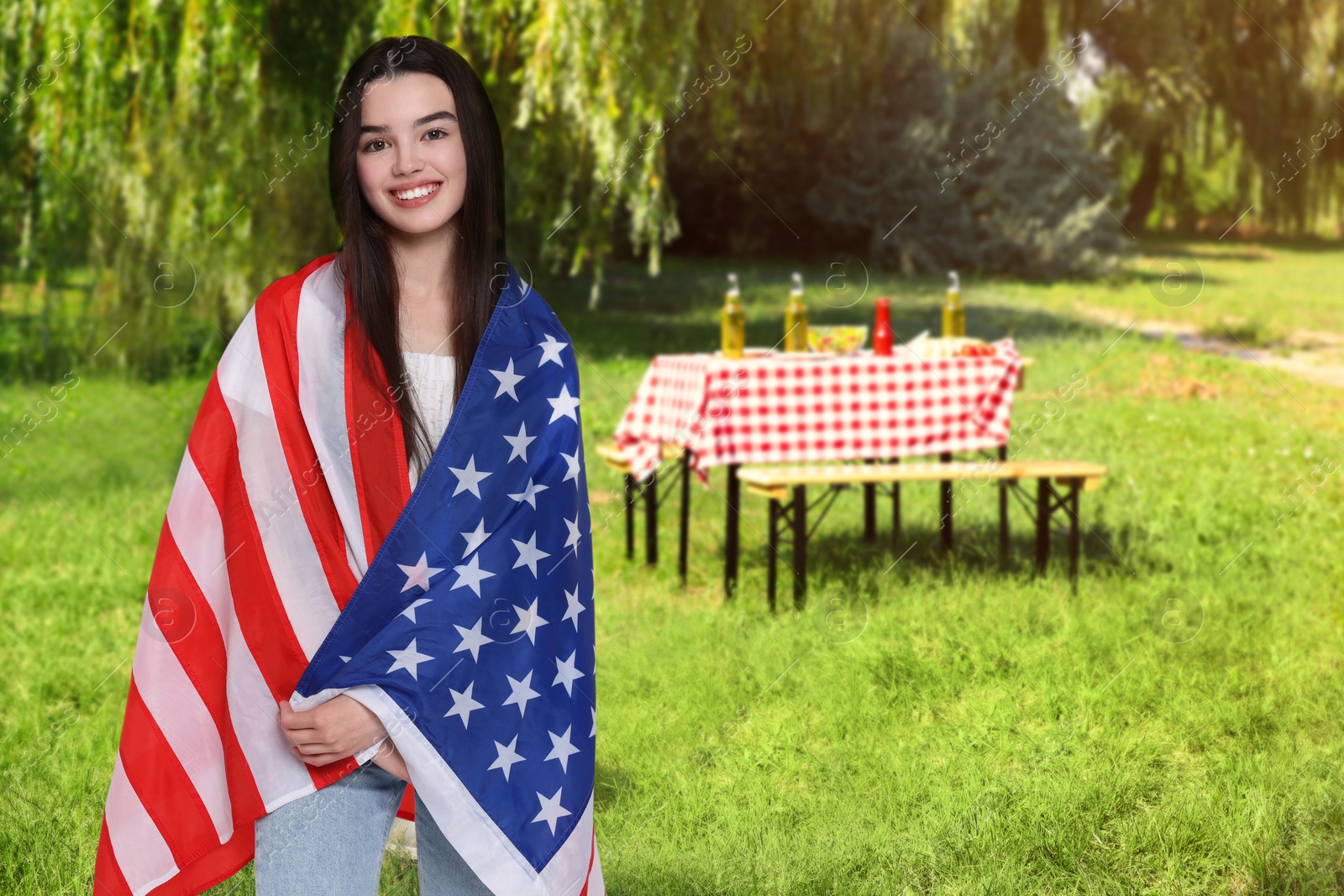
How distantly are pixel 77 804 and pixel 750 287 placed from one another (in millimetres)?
19509

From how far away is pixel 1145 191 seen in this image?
34.7 m

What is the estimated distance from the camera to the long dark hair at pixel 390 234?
1.88 metres

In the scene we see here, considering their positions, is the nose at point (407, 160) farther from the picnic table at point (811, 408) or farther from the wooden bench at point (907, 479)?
the picnic table at point (811, 408)

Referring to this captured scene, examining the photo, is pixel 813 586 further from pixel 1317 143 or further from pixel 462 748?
pixel 1317 143

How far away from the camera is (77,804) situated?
366 cm

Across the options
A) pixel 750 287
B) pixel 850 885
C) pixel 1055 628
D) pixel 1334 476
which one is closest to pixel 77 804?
pixel 850 885

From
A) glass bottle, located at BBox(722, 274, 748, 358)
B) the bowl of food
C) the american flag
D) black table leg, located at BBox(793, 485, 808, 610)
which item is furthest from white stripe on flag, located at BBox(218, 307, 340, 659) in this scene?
the bowl of food

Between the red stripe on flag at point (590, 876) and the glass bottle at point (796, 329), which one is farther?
the glass bottle at point (796, 329)

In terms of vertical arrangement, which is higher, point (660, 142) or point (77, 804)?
point (660, 142)

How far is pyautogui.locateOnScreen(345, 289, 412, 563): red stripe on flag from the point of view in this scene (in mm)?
1835

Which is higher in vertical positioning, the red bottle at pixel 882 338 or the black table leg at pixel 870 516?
the red bottle at pixel 882 338

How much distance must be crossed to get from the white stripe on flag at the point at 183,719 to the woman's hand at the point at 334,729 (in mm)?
209

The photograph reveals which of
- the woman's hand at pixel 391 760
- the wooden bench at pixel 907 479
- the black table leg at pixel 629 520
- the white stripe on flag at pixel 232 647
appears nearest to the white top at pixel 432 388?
the white stripe on flag at pixel 232 647

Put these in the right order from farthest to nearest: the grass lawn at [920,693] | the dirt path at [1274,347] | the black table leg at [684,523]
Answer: the dirt path at [1274,347]
the black table leg at [684,523]
the grass lawn at [920,693]
